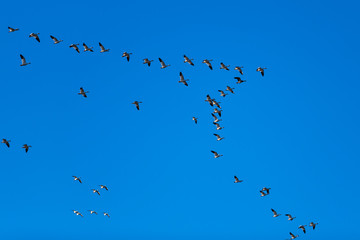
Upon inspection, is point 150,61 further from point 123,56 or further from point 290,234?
point 290,234

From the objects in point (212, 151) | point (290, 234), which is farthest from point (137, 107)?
point (290, 234)

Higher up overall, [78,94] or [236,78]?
[78,94]

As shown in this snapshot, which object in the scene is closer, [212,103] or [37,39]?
[37,39]

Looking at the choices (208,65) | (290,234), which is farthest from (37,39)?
(290,234)

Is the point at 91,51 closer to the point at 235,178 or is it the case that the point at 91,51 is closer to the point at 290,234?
the point at 235,178

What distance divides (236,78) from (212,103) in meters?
5.26

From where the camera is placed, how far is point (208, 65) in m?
102

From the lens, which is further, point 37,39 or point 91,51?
point 91,51

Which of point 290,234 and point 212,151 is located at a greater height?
point 212,151

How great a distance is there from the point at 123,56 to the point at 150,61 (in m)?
4.12

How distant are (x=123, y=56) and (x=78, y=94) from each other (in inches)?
340

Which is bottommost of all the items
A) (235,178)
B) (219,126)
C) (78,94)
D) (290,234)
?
Answer: (290,234)

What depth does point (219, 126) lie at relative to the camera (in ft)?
364

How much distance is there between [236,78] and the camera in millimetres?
104812
